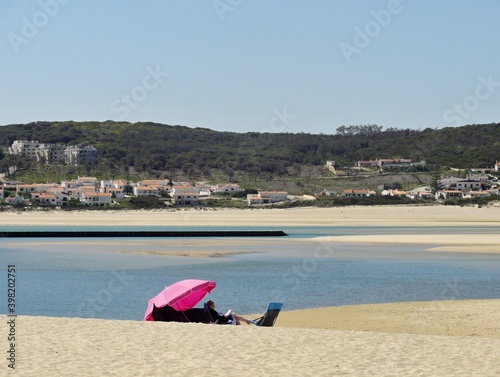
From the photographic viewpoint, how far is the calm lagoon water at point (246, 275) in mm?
23245

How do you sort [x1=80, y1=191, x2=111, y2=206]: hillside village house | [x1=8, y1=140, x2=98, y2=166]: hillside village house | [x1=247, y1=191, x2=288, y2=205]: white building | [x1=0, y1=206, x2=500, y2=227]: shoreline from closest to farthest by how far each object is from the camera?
[x1=0, y1=206, x2=500, y2=227]: shoreline
[x1=80, y1=191, x2=111, y2=206]: hillside village house
[x1=247, y1=191, x2=288, y2=205]: white building
[x1=8, y1=140, x2=98, y2=166]: hillside village house

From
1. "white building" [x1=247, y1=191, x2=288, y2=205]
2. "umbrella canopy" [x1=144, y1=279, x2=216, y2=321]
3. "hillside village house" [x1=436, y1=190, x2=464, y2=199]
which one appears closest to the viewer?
"umbrella canopy" [x1=144, y1=279, x2=216, y2=321]

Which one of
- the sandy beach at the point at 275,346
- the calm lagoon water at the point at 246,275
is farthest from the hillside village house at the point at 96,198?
the sandy beach at the point at 275,346

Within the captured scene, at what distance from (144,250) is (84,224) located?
30.3 metres

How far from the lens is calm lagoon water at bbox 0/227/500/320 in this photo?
23245mm

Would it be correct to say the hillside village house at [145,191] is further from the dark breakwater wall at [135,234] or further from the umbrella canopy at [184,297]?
the umbrella canopy at [184,297]

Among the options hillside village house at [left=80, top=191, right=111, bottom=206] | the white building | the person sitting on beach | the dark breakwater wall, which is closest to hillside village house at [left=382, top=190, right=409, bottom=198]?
the white building

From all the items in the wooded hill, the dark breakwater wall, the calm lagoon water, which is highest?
the wooded hill

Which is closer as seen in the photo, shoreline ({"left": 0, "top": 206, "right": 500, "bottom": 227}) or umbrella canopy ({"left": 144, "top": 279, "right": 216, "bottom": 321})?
umbrella canopy ({"left": 144, "top": 279, "right": 216, "bottom": 321})

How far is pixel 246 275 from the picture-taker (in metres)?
30.6

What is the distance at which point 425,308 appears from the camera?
835 inches

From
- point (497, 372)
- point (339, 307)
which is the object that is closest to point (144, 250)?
point (339, 307)

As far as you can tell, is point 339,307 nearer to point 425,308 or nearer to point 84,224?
point 425,308

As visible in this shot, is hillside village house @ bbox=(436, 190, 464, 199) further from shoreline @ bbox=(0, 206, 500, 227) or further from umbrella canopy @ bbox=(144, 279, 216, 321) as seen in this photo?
umbrella canopy @ bbox=(144, 279, 216, 321)
